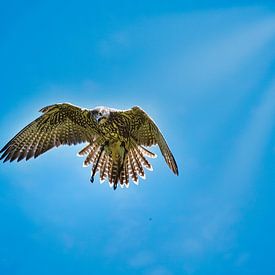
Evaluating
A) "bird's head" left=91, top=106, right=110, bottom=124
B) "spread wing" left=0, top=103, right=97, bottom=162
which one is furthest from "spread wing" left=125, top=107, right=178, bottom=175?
A: "spread wing" left=0, top=103, right=97, bottom=162

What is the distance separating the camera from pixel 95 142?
36.3ft

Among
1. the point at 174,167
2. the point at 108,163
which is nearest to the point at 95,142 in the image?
the point at 108,163

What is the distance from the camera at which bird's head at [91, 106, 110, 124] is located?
10.1 metres

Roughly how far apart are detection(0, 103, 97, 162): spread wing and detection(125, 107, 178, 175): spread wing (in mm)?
841

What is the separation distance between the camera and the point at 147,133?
414 inches

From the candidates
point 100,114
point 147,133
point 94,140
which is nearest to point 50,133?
point 94,140

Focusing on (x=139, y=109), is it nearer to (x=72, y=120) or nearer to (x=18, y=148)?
(x=72, y=120)

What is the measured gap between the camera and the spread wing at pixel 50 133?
10680mm

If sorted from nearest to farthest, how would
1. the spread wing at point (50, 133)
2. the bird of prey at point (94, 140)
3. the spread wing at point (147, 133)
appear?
the spread wing at point (147, 133), the bird of prey at point (94, 140), the spread wing at point (50, 133)

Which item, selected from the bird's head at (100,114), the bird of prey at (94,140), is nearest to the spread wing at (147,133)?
the bird of prey at (94,140)

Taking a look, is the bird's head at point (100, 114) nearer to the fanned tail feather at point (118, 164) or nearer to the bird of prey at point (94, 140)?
the bird of prey at point (94, 140)

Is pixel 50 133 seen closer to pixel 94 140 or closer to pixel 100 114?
pixel 94 140

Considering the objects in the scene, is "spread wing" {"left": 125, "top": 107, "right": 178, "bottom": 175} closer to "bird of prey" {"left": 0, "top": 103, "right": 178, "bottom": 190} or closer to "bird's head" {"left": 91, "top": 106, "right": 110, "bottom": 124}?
"bird of prey" {"left": 0, "top": 103, "right": 178, "bottom": 190}

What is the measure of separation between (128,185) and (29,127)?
7.50 ft
